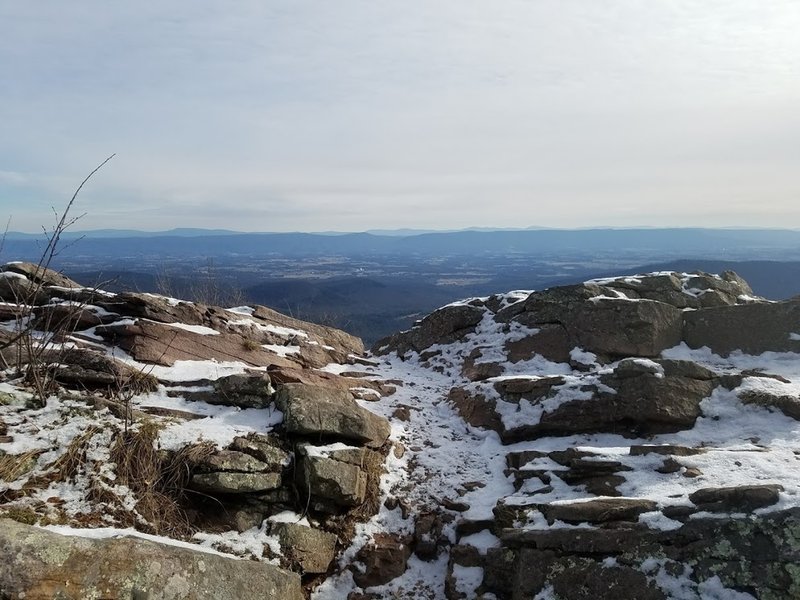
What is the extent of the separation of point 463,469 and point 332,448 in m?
3.37

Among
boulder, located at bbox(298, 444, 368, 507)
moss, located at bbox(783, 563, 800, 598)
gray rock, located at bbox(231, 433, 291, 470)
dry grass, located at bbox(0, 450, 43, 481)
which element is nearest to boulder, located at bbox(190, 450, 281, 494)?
gray rock, located at bbox(231, 433, 291, 470)

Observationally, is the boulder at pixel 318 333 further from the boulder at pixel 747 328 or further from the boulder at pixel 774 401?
the boulder at pixel 774 401

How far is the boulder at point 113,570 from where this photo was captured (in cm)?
562

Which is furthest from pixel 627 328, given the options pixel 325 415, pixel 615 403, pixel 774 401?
pixel 325 415

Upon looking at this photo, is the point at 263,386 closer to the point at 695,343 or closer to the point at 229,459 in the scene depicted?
the point at 229,459

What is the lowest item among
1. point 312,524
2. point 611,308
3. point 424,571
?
point 424,571

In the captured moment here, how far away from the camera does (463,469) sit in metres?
11.6

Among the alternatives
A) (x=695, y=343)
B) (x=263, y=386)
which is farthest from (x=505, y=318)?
(x=263, y=386)

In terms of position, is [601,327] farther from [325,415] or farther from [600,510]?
[325,415]

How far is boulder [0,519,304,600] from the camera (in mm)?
5621

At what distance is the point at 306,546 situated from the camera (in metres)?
8.77

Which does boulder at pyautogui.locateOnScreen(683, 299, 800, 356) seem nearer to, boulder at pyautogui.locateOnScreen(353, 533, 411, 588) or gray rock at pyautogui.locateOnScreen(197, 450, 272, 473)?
boulder at pyautogui.locateOnScreen(353, 533, 411, 588)

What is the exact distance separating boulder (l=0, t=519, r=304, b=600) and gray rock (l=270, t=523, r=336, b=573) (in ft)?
4.54

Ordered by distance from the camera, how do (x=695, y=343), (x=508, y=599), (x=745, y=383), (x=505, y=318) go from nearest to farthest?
1. (x=508, y=599)
2. (x=745, y=383)
3. (x=695, y=343)
4. (x=505, y=318)
